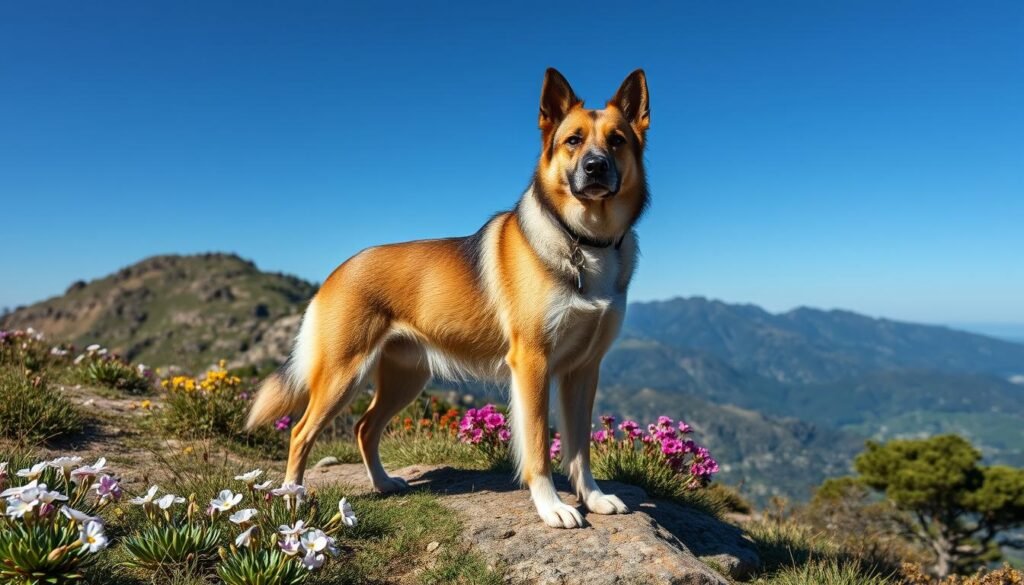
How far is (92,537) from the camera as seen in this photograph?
3.22 metres

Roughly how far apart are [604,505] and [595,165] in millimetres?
2833

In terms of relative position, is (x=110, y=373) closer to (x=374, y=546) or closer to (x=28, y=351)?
(x=28, y=351)

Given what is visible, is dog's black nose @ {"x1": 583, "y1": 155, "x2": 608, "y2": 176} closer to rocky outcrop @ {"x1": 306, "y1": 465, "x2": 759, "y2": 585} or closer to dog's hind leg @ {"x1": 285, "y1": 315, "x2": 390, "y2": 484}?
dog's hind leg @ {"x1": 285, "y1": 315, "x2": 390, "y2": 484}

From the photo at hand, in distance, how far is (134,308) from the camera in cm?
18312

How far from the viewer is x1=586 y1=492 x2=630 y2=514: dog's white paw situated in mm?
5188

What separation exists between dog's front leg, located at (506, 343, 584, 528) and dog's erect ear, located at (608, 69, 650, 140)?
1.99 metres

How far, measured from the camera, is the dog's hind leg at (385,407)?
6.07 meters

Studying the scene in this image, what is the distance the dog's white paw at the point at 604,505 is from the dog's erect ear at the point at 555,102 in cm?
304

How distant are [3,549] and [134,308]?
691ft

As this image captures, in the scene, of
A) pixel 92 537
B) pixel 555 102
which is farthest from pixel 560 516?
pixel 555 102

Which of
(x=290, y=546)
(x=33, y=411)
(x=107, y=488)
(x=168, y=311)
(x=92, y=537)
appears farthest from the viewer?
(x=168, y=311)

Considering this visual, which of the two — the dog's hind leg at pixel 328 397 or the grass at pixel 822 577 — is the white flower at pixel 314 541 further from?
the grass at pixel 822 577

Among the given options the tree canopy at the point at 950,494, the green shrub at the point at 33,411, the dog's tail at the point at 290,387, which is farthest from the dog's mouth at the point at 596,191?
the tree canopy at the point at 950,494

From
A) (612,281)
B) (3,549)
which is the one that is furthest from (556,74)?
(3,549)
